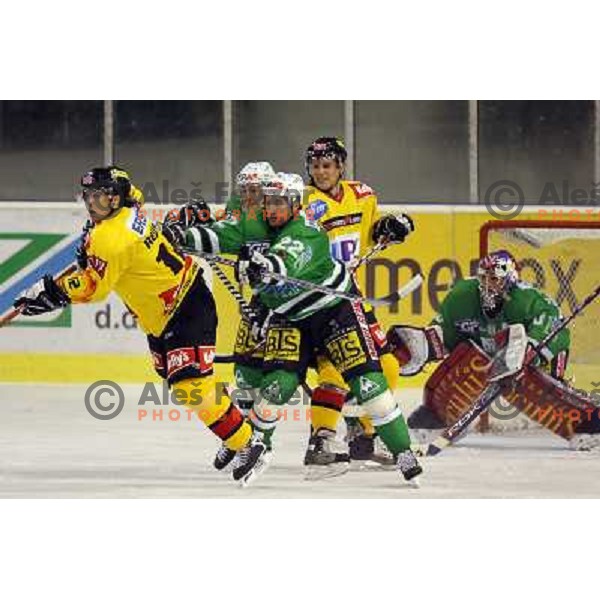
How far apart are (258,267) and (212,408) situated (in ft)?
2.02

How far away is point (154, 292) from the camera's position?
7430mm

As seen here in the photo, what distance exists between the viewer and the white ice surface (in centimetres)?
751

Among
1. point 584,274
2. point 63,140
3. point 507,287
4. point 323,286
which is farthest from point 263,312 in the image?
point 63,140

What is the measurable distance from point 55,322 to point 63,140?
115 cm

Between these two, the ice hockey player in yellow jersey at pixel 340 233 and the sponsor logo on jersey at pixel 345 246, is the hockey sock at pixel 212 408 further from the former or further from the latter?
the sponsor logo on jersey at pixel 345 246

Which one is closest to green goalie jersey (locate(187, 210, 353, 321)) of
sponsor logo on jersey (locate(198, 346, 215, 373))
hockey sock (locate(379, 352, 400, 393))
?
sponsor logo on jersey (locate(198, 346, 215, 373))

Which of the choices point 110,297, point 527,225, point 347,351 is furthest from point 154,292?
point 110,297


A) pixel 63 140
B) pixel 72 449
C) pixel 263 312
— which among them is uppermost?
pixel 63 140

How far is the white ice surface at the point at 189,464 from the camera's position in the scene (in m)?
7.51

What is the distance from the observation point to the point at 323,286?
7.38 meters

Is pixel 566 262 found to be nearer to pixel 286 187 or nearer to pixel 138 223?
pixel 286 187

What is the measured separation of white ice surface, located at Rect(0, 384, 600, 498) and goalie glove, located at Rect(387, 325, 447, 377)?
0.36 metres

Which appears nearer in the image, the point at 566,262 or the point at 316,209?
the point at 316,209

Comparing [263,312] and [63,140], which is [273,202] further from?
[63,140]
